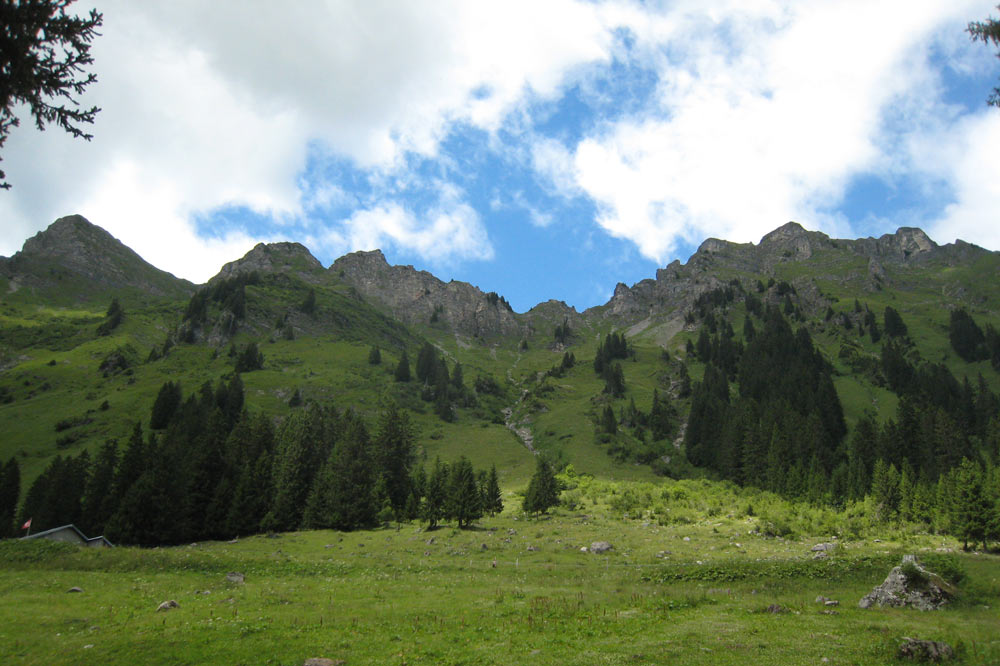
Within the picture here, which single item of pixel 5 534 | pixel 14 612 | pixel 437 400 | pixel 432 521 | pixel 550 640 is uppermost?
pixel 437 400

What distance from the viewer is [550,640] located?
18750 mm

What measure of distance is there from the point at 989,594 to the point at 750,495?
64.4 m

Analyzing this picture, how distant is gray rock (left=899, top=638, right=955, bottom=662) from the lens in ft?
49.6

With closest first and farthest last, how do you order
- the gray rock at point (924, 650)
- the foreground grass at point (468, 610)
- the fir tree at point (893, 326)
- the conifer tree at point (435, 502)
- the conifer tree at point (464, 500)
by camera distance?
the gray rock at point (924, 650)
the foreground grass at point (468, 610)
the conifer tree at point (464, 500)
the conifer tree at point (435, 502)
the fir tree at point (893, 326)

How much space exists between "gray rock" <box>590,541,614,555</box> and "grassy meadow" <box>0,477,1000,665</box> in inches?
47.8

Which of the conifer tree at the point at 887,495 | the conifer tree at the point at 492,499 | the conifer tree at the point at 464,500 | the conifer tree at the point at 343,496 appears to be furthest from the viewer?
the conifer tree at the point at 492,499

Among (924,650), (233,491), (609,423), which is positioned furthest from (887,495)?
(233,491)

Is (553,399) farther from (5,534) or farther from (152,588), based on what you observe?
(152,588)

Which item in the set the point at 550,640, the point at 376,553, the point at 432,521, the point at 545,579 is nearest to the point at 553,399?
the point at 432,521

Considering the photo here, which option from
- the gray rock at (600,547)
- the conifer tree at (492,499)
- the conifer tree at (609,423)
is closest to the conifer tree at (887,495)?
the gray rock at (600,547)

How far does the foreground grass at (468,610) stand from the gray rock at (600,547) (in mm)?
2716

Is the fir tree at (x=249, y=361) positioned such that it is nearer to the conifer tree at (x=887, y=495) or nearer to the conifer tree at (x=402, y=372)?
the conifer tree at (x=402, y=372)

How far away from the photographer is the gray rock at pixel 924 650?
15.1 m

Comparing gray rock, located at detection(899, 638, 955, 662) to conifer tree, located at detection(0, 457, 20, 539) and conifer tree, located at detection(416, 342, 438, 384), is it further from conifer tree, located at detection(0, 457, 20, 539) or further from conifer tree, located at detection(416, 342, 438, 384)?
conifer tree, located at detection(416, 342, 438, 384)
